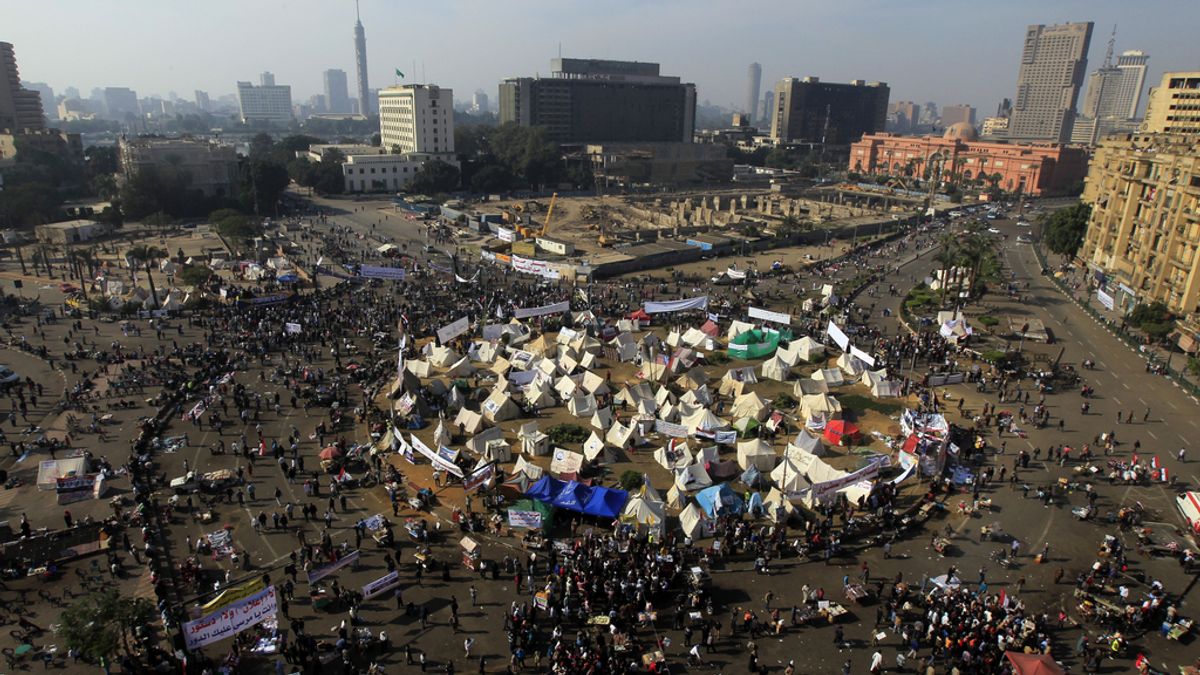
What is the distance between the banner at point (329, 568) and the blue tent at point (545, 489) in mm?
6005

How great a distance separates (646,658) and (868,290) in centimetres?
4623

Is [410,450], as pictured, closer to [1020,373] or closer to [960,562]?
[960,562]

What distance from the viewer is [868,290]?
57188mm

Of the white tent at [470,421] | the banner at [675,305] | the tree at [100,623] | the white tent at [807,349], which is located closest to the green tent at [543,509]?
the white tent at [470,421]

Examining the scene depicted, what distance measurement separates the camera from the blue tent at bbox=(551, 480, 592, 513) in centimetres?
2338

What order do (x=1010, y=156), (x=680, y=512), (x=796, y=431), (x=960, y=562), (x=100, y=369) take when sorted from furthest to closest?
(x=1010, y=156)
(x=100, y=369)
(x=796, y=431)
(x=680, y=512)
(x=960, y=562)

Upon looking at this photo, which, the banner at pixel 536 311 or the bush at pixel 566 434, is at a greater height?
the banner at pixel 536 311

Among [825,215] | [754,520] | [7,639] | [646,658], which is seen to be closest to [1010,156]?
[825,215]

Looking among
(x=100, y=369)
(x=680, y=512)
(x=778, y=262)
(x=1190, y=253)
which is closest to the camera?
Result: (x=680, y=512)

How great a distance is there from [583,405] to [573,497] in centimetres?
833

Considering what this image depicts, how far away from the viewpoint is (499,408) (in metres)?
31.2

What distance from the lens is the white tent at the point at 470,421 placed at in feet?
97.8

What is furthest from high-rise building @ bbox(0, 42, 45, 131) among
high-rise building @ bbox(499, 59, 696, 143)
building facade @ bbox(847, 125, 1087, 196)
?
building facade @ bbox(847, 125, 1087, 196)

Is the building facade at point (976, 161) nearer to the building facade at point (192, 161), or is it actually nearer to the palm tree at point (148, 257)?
the building facade at point (192, 161)
